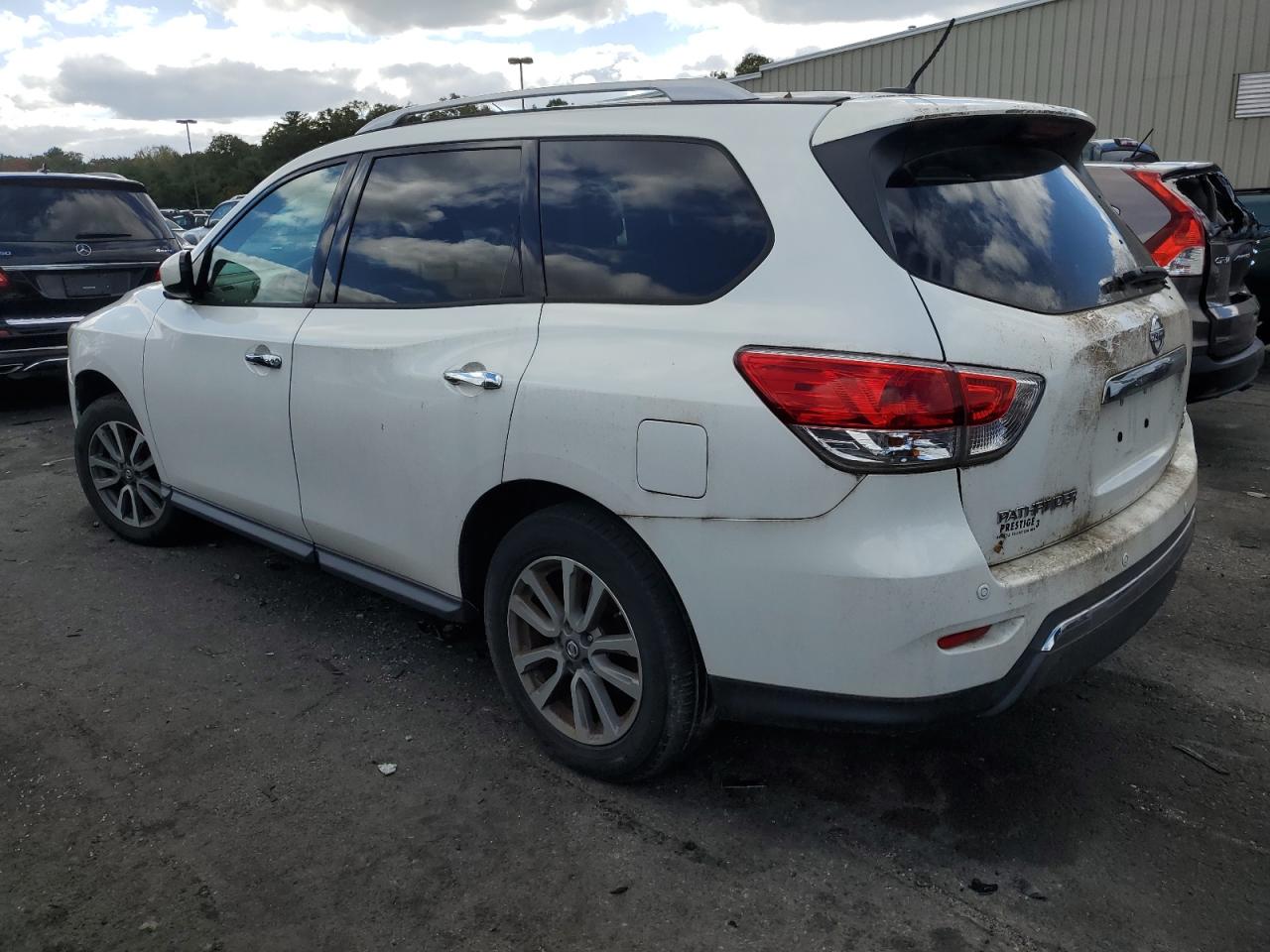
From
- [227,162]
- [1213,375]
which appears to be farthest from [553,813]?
[227,162]

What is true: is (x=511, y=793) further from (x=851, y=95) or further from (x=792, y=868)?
(x=851, y=95)

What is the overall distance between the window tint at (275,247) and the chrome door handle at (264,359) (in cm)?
21

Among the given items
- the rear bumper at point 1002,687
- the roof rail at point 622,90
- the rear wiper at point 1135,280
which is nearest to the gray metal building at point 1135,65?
the roof rail at point 622,90

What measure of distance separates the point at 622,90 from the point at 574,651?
1.60 metres

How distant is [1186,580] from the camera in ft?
14.4

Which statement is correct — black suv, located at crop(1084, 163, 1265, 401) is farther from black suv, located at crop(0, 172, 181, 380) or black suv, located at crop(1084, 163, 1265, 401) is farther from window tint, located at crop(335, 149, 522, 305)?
black suv, located at crop(0, 172, 181, 380)

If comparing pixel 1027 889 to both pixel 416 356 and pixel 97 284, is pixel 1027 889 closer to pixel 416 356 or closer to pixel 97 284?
pixel 416 356

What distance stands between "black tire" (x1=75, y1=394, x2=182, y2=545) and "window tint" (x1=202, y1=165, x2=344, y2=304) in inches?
39.5

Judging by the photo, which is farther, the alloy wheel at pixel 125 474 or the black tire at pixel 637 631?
the alloy wheel at pixel 125 474

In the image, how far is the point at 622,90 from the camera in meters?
3.02

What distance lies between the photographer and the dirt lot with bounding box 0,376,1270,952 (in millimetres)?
2406

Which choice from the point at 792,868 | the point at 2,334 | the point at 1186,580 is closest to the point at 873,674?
the point at 792,868

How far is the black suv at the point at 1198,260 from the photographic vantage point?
5730 mm

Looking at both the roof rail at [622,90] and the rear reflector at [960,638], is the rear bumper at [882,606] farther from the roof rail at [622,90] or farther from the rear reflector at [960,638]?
the roof rail at [622,90]
